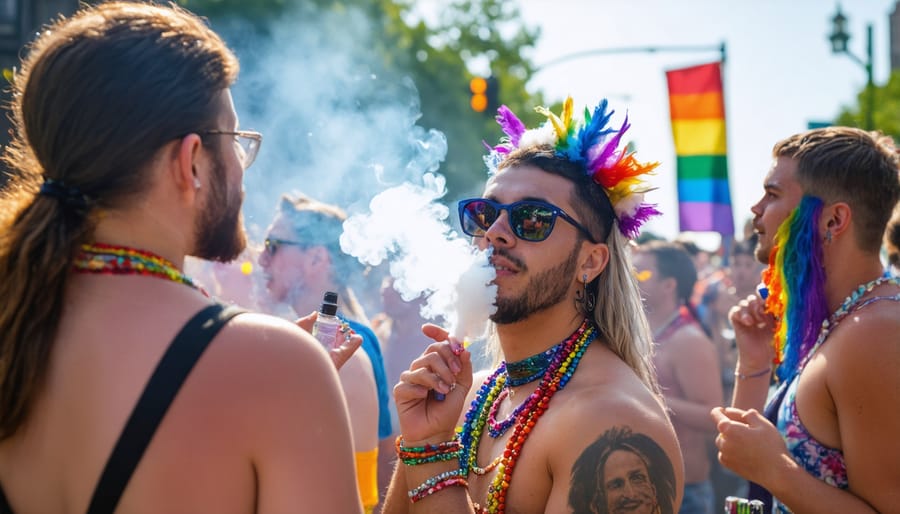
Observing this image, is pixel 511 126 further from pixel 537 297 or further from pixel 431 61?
pixel 431 61

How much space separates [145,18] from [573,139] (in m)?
1.76

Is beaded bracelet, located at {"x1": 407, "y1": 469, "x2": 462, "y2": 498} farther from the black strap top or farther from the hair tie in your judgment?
the hair tie

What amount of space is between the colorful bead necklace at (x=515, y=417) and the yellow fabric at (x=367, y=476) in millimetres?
945

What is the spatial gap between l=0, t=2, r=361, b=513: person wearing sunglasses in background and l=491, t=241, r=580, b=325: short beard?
50.8 inches

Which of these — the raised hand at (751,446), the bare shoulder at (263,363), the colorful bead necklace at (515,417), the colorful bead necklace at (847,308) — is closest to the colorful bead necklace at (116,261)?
the bare shoulder at (263,363)

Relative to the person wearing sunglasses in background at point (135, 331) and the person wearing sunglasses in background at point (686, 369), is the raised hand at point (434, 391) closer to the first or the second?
the person wearing sunglasses in background at point (135, 331)

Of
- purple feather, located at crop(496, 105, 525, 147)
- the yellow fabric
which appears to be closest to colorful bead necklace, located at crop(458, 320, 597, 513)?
purple feather, located at crop(496, 105, 525, 147)

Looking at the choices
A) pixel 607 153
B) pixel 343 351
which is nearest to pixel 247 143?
pixel 343 351

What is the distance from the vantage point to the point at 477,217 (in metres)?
3.13

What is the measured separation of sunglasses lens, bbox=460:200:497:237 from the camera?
3092mm

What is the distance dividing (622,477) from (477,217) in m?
1.13

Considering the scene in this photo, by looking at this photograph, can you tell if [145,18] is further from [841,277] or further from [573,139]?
[841,277]

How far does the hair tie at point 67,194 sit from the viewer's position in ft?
5.63

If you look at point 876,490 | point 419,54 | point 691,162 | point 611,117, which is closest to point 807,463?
point 876,490
